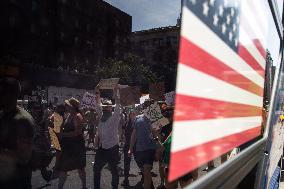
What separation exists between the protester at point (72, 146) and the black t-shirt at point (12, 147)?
0.36 ft

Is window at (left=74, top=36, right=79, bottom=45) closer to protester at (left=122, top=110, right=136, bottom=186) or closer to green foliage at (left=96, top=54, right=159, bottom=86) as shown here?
green foliage at (left=96, top=54, right=159, bottom=86)

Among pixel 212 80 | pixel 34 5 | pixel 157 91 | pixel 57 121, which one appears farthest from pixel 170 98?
pixel 34 5

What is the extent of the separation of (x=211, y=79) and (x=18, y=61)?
0.55 metres

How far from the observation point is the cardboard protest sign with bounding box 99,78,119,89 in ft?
3.02

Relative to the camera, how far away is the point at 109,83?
95 centimetres

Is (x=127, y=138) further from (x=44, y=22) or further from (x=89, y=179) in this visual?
(x=44, y=22)

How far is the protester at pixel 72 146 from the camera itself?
86cm

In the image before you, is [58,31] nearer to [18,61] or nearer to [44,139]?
[18,61]

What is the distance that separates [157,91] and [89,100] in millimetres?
194

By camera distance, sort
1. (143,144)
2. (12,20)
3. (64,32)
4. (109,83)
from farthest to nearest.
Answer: (143,144), (109,83), (64,32), (12,20)

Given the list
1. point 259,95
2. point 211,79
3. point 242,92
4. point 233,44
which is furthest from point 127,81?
point 259,95

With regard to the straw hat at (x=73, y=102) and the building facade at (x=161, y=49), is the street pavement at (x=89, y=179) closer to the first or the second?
the straw hat at (x=73, y=102)

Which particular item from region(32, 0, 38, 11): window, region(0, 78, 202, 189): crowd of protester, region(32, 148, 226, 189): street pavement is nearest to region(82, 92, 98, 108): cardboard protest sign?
region(0, 78, 202, 189): crowd of protester

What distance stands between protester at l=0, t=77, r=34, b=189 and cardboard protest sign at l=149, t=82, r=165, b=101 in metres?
0.36
